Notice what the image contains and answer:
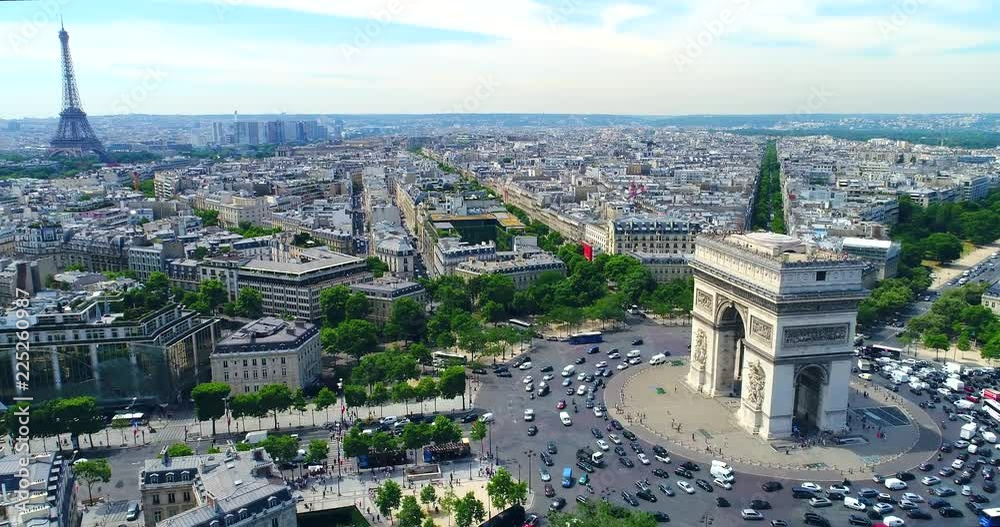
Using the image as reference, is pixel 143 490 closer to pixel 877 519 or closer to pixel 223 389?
pixel 223 389

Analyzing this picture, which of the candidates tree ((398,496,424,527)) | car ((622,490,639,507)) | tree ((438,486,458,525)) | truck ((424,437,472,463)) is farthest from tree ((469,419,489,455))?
tree ((398,496,424,527))

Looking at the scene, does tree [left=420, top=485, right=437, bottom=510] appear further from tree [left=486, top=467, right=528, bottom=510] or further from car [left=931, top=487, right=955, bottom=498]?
car [left=931, top=487, right=955, bottom=498]

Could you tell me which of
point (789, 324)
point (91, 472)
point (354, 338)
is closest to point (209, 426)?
point (91, 472)

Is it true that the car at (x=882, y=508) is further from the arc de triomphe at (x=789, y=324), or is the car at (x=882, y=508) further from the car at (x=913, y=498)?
the arc de triomphe at (x=789, y=324)

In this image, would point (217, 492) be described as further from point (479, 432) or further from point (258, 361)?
point (258, 361)

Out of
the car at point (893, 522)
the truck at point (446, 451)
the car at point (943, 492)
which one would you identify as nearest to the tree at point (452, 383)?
the truck at point (446, 451)

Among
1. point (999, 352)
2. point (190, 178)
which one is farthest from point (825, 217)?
point (190, 178)
